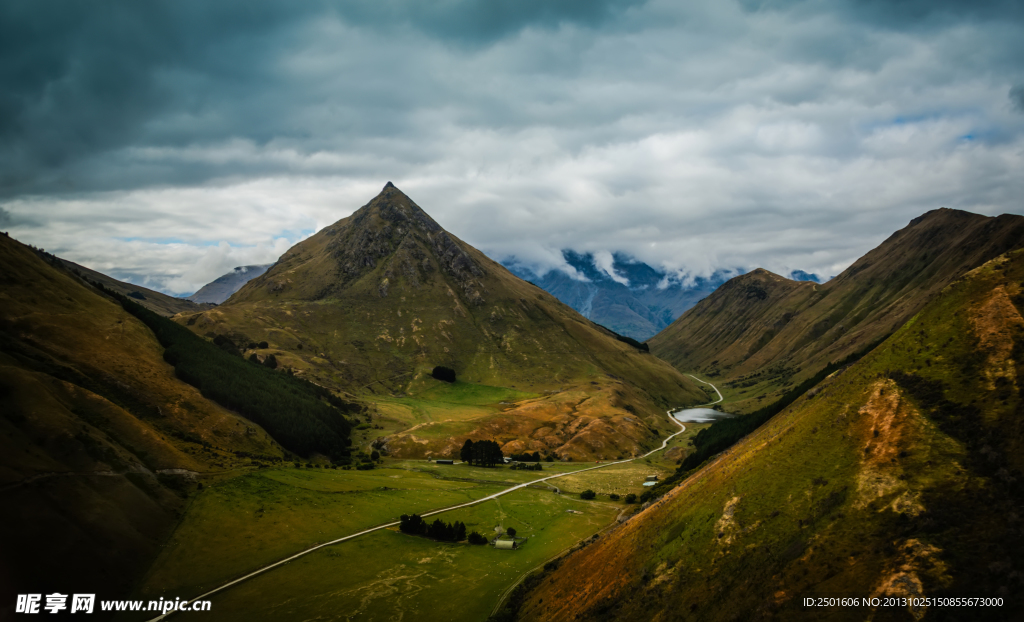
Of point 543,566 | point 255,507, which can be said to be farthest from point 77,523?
point 543,566

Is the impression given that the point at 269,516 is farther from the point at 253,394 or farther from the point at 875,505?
the point at 875,505

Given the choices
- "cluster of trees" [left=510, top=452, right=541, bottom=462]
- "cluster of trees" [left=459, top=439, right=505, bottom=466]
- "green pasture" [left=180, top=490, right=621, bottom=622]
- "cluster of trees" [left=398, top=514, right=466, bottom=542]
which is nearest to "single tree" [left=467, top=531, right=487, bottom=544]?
"green pasture" [left=180, top=490, right=621, bottom=622]

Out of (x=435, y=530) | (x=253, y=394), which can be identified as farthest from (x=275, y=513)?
(x=253, y=394)

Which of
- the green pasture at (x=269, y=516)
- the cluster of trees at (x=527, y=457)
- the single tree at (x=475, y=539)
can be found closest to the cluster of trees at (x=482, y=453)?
the cluster of trees at (x=527, y=457)

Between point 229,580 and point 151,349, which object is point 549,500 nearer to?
point 229,580

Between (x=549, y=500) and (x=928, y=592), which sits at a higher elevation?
(x=928, y=592)

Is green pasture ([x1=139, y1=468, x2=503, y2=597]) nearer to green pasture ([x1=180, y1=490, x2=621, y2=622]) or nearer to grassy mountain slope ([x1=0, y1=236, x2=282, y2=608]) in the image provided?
grassy mountain slope ([x1=0, y1=236, x2=282, y2=608])

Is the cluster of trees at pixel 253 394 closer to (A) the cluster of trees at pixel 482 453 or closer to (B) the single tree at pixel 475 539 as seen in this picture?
(A) the cluster of trees at pixel 482 453
